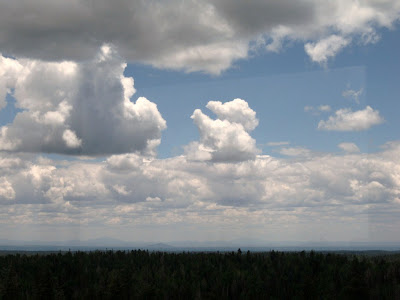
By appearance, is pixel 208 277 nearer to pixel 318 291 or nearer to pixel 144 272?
pixel 144 272

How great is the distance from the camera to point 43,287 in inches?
4532

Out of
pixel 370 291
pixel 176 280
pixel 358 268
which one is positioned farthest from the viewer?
pixel 176 280

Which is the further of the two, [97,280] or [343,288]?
[97,280]

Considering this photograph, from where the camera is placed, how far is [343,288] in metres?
110

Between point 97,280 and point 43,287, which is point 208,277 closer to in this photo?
point 97,280

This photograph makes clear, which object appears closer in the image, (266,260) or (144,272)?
(144,272)

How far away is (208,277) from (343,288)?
42.0m

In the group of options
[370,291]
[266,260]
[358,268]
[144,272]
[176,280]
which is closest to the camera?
[370,291]

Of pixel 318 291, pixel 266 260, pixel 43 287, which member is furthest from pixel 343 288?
pixel 43 287

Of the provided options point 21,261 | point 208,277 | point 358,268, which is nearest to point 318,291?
point 358,268

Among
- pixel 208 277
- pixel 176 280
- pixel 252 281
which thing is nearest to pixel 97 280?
pixel 176 280

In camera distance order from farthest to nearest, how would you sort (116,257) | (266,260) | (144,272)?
(116,257) → (266,260) → (144,272)

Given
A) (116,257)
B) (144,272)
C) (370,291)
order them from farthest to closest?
(116,257), (144,272), (370,291)

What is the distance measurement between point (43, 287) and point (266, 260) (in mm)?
78769
